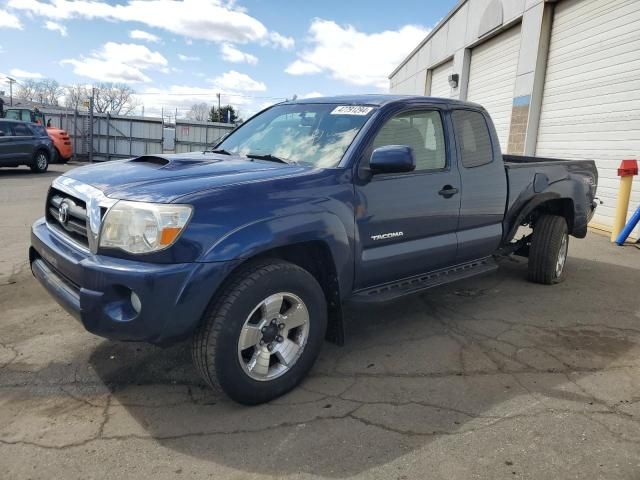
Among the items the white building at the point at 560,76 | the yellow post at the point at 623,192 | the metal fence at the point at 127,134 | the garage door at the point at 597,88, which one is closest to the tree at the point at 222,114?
the metal fence at the point at 127,134

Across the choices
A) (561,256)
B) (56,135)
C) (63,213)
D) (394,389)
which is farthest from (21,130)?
(394,389)

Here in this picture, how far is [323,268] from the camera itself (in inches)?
131

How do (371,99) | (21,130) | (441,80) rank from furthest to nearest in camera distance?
1. (441,80)
2. (21,130)
3. (371,99)

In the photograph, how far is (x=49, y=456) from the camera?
252cm

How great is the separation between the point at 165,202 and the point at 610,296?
15.3 ft

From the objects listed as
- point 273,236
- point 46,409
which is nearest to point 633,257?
point 273,236

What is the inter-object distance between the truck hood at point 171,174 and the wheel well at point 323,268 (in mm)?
465

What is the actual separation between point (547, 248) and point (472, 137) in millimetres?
1713

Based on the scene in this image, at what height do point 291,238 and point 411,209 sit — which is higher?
point 411,209

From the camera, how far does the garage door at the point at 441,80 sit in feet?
57.2

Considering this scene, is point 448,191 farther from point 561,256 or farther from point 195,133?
point 195,133

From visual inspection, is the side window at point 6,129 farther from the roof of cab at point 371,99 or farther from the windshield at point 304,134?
the roof of cab at point 371,99

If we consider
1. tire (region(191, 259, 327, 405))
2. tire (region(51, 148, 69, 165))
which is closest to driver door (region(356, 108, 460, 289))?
tire (region(191, 259, 327, 405))

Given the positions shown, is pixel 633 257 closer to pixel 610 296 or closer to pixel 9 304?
pixel 610 296
